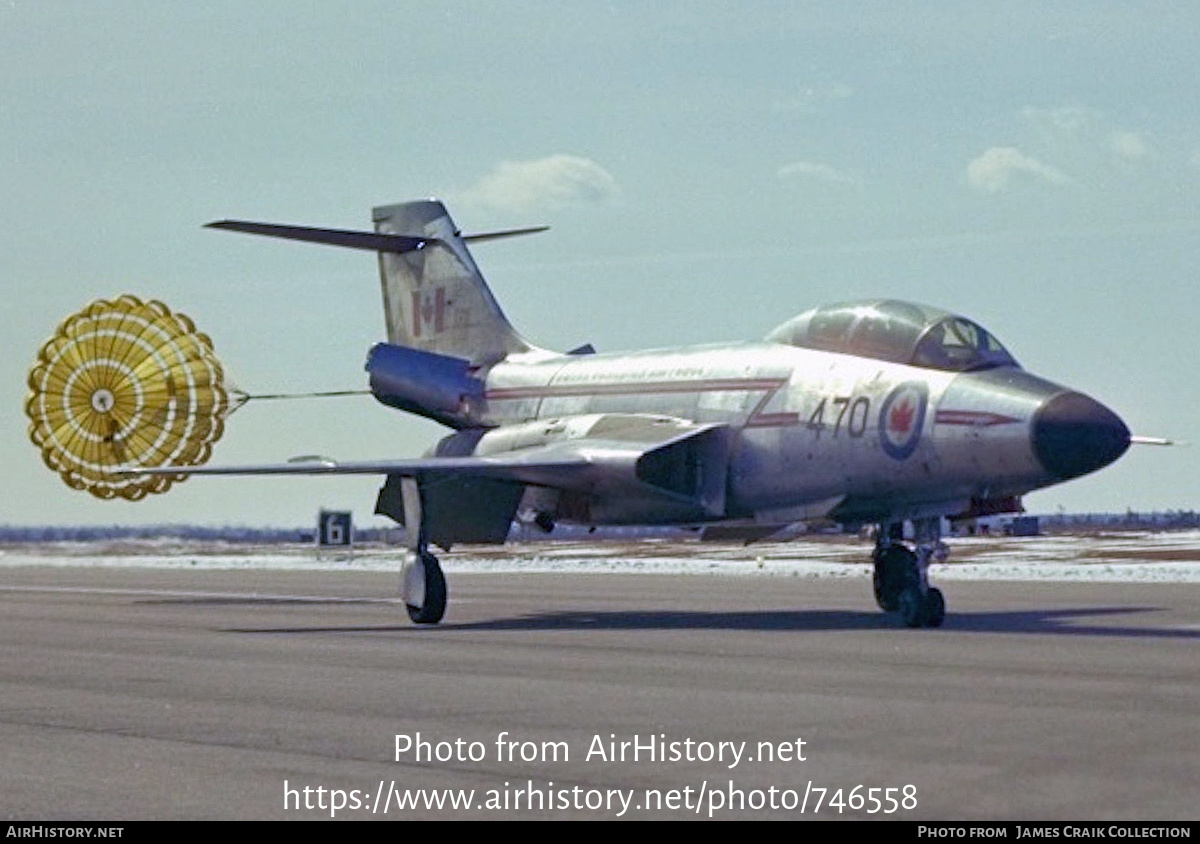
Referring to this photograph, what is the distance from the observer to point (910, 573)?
2355cm

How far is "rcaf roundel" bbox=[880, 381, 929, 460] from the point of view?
76.0 ft

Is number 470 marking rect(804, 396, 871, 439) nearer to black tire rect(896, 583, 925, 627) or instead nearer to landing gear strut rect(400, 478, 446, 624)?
black tire rect(896, 583, 925, 627)

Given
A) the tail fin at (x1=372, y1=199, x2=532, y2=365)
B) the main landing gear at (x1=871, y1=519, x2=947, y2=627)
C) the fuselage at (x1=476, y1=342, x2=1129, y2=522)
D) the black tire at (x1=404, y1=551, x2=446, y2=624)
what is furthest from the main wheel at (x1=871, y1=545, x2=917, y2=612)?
the tail fin at (x1=372, y1=199, x2=532, y2=365)

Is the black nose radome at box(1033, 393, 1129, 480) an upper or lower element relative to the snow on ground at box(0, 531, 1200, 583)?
upper

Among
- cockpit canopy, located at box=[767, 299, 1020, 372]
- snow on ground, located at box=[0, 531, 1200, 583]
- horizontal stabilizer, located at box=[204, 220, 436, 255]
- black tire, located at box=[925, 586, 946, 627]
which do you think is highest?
horizontal stabilizer, located at box=[204, 220, 436, 255]

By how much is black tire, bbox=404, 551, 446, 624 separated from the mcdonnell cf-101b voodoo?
0.09ft

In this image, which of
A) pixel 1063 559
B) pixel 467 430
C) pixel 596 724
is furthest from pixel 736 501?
pixel 1063 559

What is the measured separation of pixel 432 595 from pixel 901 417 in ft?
21.6

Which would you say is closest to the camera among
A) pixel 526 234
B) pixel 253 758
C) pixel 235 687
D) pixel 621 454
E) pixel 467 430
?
pixel 253 758

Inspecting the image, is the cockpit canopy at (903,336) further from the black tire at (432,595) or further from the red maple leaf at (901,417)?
the black tire at (432,595)

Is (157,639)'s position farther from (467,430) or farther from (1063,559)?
(1063,559)

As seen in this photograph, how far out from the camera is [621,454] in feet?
82.8

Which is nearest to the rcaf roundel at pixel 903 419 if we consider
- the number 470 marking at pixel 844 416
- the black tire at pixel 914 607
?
the number 470 marking at pixel 844 416
